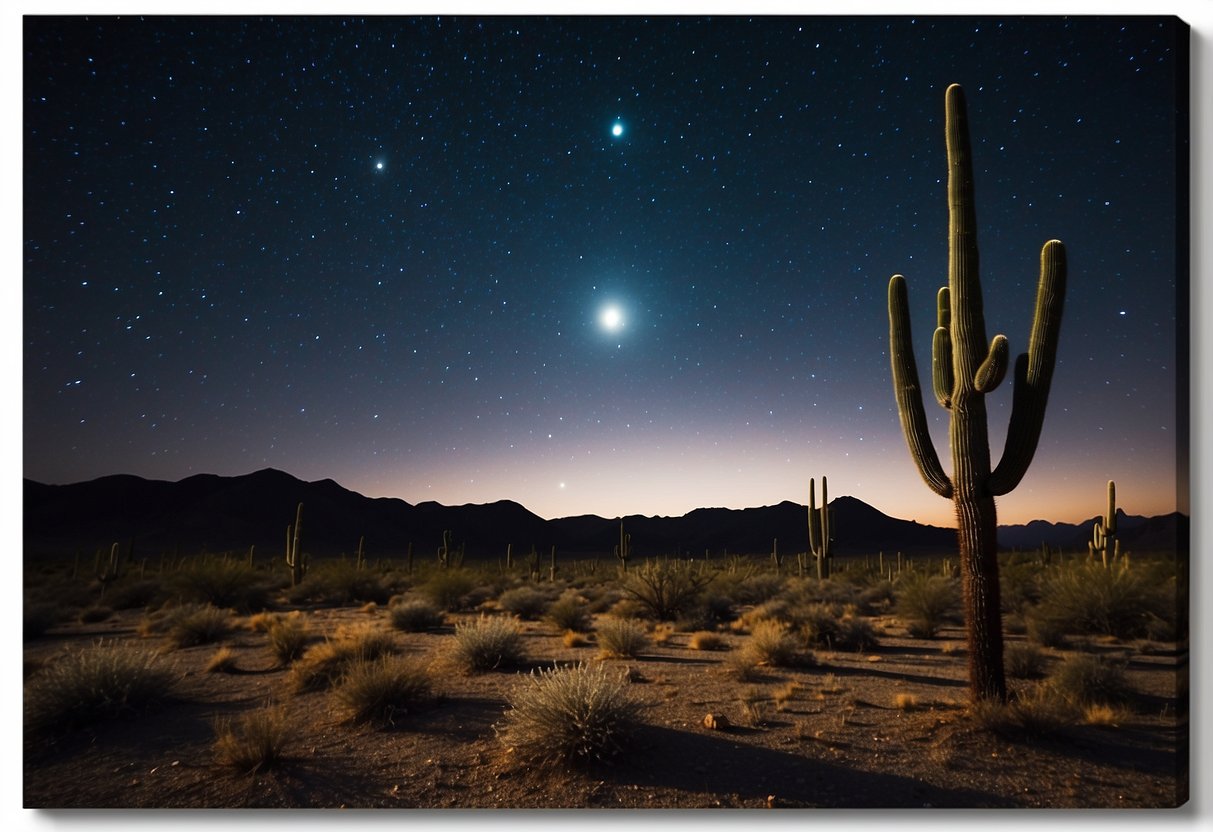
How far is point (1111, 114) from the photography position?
6043 millimetres

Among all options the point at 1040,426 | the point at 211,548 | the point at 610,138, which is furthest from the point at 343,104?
the point at 211,548

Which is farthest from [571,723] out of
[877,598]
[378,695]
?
[877,598]

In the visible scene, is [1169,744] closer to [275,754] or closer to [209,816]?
[275,754]

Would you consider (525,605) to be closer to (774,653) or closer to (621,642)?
(621,642)

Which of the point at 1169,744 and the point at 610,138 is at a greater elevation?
the point at 610,138

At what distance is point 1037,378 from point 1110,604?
8520 mm

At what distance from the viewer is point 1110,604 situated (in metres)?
11.3

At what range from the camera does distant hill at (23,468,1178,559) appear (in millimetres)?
66250

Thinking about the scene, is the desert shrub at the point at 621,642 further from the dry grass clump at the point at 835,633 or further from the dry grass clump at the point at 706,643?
the dry grass clump at the point at 835,633

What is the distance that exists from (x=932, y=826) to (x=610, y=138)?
721 cm

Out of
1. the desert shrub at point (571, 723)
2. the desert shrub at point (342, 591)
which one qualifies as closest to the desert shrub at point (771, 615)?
the desert shrub at point (571, 723)

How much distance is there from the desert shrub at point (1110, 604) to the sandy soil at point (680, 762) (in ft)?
15.7

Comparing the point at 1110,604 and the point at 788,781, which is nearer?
the point at 788,781
